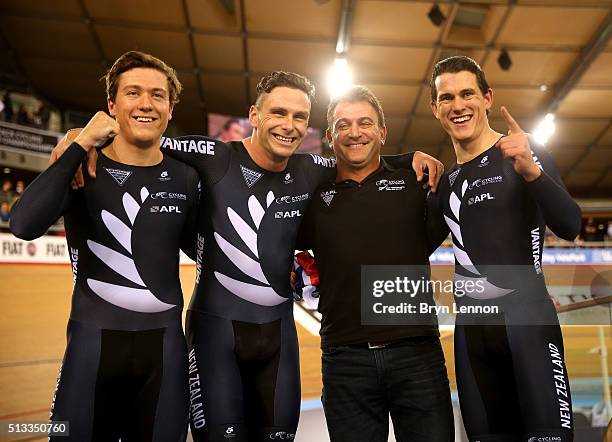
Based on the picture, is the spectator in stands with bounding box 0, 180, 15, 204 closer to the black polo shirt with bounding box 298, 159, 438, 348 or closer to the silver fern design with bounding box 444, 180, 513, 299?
the black polo shirt with bounding box 298, 159, 438, 348

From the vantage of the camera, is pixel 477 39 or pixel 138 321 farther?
pixel 477 39

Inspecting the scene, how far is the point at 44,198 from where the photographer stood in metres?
2.52

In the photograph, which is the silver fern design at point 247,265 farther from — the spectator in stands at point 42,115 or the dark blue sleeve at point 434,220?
the spectator in stands at point 42,115

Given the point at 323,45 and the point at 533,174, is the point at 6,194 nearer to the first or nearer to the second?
the point at 323,45

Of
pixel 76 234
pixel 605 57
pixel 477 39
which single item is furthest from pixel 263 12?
pixel 76 234

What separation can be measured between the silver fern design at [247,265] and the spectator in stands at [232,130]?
41.6 feet

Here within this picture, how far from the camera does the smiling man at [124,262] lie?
2590mm

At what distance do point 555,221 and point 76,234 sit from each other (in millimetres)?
2453

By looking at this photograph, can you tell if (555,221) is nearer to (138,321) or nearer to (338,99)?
(338,99)

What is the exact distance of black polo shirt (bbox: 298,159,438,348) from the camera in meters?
2.90

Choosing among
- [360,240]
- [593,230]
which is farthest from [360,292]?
[593,230]

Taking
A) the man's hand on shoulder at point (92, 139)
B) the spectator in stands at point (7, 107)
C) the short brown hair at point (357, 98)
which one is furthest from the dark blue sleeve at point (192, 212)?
the spectator in stands at point (7, 107)

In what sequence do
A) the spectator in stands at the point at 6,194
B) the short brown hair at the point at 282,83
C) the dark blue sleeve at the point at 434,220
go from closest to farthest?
1. the dark blue sleeve at the point at 434,220
2. the short brown hair at the point at 282,83
3. the spectator in stands at the point at 6,194

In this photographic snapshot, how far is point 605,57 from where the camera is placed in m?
12.9
